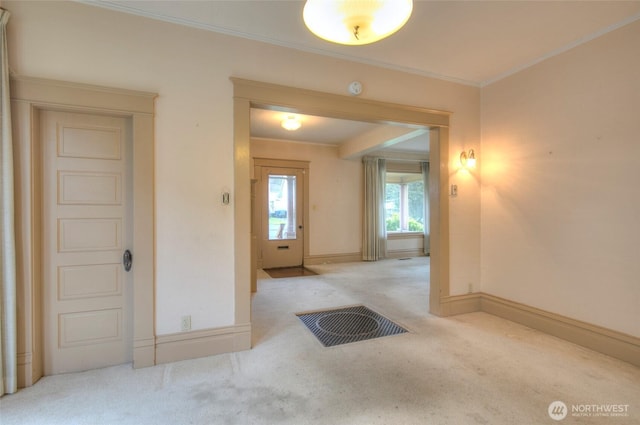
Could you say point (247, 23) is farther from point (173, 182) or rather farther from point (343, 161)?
point (343, 161)

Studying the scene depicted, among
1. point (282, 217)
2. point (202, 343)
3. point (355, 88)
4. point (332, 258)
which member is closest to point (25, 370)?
point (202, 343)

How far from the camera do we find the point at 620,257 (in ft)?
8.18

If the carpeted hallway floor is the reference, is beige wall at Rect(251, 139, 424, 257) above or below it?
above

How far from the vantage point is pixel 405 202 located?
8539 mm

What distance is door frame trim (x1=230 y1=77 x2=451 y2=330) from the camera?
8.60 feet

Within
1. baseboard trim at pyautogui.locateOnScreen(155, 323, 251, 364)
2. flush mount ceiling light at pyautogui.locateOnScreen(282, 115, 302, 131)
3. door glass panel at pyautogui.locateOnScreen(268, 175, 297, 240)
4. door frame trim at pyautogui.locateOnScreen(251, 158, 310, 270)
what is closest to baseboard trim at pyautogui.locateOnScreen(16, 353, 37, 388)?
baseboard trim at pyautogui.locateOnScreen(155, 323, 251, 364)

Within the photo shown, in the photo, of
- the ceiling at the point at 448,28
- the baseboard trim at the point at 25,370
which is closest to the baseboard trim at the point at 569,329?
the ceiling at the point at 448,28

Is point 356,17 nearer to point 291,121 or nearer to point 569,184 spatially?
point 569,184

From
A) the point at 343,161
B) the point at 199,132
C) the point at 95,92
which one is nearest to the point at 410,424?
the point at 199,132

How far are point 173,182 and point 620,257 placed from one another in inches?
154

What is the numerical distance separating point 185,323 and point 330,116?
2390mm

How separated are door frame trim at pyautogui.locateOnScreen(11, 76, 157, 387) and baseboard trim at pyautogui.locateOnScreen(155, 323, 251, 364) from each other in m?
0.09

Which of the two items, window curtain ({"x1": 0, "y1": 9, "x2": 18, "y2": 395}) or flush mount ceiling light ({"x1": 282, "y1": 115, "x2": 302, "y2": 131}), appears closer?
window curtain ({"x1": 0, "y1": 9, "x2": 18, "y2": 395})

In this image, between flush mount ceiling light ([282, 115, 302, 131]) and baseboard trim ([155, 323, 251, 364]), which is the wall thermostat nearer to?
flush mount ceiling light ([282, 115, 302, 131])
